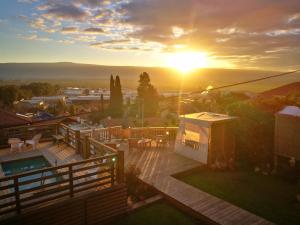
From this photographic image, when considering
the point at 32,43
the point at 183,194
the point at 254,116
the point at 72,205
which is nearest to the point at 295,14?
the point at 254,116

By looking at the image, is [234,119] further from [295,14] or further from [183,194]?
[295,14]

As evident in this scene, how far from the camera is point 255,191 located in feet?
26.4

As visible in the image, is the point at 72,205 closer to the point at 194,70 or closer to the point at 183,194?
the point at 183,194

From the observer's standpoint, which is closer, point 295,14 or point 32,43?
point 295,14

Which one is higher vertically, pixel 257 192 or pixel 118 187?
pixel 118 187

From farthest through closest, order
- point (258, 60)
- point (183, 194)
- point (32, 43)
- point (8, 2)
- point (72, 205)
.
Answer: point (258, 60) < point (32, 43) < point (8, 2) < point (183, 194) < point (72, 205)

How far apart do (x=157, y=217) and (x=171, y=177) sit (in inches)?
88.5

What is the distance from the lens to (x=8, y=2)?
1148 cm

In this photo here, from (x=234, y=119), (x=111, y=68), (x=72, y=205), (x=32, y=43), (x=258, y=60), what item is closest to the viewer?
(x=72, y=205)

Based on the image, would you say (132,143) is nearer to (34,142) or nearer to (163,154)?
(163,154)

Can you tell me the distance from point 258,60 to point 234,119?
73.7ft

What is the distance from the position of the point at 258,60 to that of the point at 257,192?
25.4 metres

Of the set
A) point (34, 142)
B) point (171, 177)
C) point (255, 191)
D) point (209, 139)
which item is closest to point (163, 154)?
point (209, 139)

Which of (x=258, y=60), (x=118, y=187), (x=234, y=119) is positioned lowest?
(x=118, y=187)
